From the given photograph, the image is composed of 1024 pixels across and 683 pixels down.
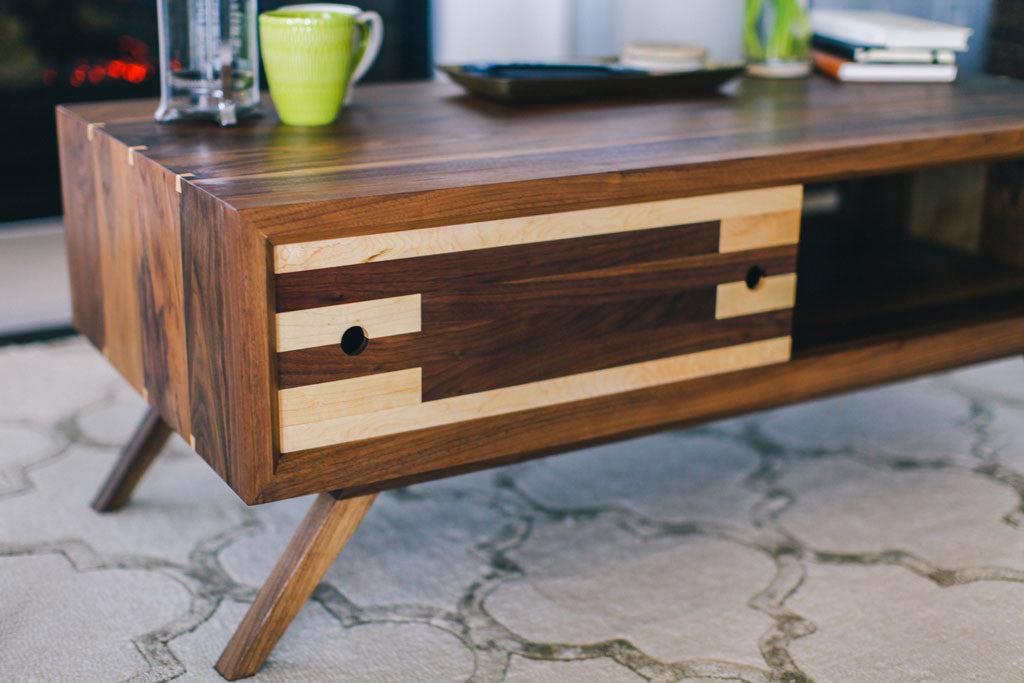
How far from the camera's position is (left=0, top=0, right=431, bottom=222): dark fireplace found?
207 cm

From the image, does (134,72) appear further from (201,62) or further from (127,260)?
(127,260)

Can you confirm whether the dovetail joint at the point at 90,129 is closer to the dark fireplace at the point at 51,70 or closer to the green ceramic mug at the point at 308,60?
the green ceramic mug at the point at 308,60

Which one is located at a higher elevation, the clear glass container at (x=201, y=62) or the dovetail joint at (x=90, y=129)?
the clear glass container at (x=201, y=62)

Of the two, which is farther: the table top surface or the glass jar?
the glass jar

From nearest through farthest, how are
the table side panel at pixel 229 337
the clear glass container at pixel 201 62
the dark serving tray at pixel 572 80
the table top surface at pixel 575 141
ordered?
the table side panel at pixel 229 337
the table top surface at pixel 575 141
the clear glass container at pixel 201 62
the dark serving tray at pixel 572 80

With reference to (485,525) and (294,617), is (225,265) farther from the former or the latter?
(485,525)

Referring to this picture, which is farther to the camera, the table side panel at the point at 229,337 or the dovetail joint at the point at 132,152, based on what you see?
the dovetail joint at the point at 132,152

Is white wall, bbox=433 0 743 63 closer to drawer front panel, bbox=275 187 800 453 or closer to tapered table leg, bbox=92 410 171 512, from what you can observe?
tapered table leg, bbox=92 410 171 512

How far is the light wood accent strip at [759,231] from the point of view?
99 cm

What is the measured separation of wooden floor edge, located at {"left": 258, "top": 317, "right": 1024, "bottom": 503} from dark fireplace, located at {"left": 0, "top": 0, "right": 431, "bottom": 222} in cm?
142

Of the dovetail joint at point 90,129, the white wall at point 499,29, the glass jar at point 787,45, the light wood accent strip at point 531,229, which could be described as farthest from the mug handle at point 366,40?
the white wall at point 499,29

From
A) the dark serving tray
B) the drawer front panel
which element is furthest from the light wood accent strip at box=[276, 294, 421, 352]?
the dark serving tray

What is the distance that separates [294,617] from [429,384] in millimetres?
241

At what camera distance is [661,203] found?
0.95m
